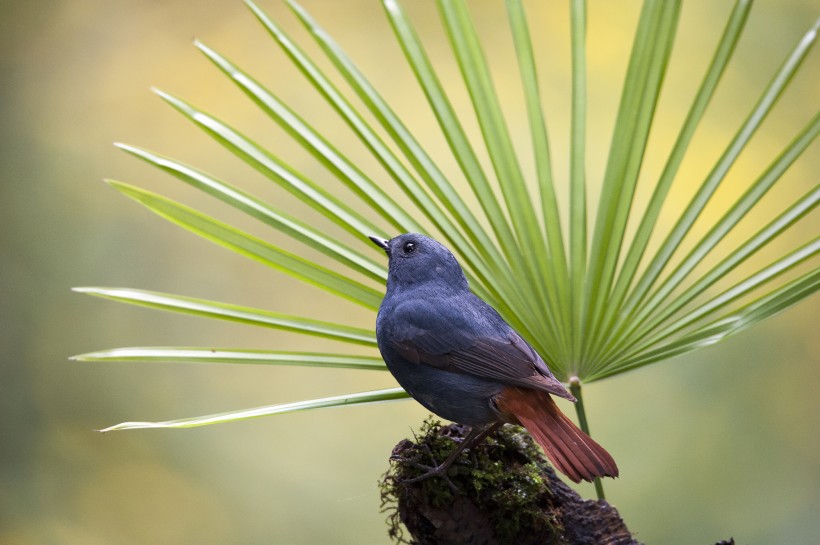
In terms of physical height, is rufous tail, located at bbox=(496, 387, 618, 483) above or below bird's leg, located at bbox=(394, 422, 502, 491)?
above

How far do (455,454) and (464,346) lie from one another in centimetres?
22

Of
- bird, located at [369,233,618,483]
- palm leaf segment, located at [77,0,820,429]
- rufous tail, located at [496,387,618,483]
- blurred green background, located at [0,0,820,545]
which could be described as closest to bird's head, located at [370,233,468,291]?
bird, located at [369,233,618,483]

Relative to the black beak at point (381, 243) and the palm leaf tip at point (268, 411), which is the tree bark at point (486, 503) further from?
the black beak at point (381, 243)

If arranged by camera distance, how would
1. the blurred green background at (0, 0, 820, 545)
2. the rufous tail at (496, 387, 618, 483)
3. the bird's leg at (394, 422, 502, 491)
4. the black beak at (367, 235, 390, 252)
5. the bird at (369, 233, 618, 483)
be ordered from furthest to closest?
the blurred green background at (0, 0, 820, 545), the black beak at (367, 235, 390, 252), the bird's leg at (394, 422, 502, 491), the bird at (369, 233, 618, 483), the rufous tail at (496, 387, 618, 483)

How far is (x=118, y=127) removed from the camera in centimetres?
413

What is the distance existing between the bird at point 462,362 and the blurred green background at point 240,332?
7.42ft

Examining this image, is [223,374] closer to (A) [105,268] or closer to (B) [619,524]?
(A) [105,268]

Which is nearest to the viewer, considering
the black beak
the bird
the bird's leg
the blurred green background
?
the bird

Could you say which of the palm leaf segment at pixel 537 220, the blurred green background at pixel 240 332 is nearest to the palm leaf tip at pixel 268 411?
the palm leaf segment at pixel 537 220

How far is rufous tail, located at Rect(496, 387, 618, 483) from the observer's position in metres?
1.43

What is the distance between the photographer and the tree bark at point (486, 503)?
1.71 meters

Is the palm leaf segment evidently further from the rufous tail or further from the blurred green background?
the blurred green background

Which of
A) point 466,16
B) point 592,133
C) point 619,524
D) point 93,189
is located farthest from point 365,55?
point 619,524

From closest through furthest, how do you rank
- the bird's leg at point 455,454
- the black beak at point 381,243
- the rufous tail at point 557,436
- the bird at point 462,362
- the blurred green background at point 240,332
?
the rufous tail at point 557,436 → the bird at point 462,362 → the bird's leg at point 455,454 → the black beak at point 381,243 → the blurred green background at point 240,332
